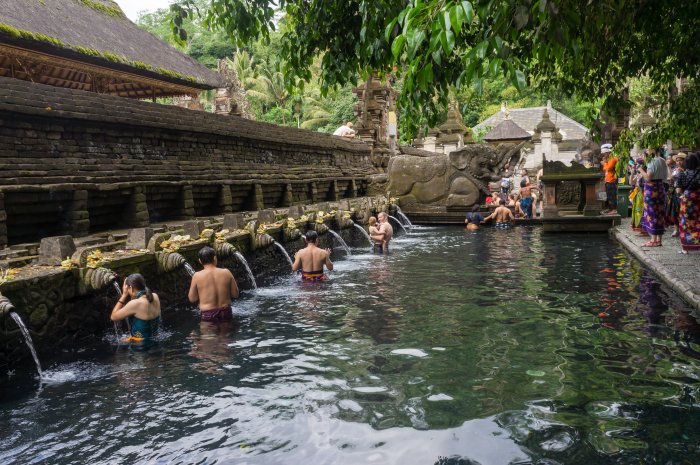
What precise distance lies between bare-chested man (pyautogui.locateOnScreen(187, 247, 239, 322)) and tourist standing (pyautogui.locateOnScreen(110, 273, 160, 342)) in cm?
94

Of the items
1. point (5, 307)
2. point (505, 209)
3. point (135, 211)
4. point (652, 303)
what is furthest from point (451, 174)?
point (5, 307)

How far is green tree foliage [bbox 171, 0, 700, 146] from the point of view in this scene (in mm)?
3119

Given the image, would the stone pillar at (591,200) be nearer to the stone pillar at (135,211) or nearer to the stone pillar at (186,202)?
the stone pillar at (186,202)

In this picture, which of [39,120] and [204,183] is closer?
[39,120]

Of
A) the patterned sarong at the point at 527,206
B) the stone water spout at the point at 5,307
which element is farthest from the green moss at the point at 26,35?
the patterned sarong at the point at 527,206

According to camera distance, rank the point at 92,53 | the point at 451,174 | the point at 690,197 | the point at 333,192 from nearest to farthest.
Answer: the point at 690,197 < the point at 92,53 < the point at 333,192 < the point at 451,174

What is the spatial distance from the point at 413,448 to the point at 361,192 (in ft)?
68.4

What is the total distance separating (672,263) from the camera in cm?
962

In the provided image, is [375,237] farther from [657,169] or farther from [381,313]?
[381,313]

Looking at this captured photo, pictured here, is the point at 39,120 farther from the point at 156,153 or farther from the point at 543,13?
the point at 543,13

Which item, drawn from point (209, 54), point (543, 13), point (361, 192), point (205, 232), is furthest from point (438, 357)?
point (209, 54)

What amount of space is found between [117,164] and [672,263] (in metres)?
9.47

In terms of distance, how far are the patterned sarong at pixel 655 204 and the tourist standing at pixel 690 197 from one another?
0.92 metres

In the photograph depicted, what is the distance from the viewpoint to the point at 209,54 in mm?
49219
